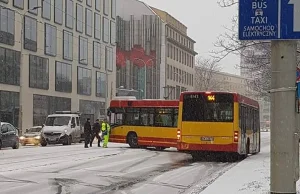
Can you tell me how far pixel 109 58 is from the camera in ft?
262

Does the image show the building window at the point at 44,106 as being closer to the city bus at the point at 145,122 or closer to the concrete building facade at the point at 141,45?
the city bus at the point at 145,122

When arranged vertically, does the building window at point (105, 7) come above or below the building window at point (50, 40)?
above

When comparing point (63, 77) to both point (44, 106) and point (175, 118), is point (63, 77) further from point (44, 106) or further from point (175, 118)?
point (175, 118)

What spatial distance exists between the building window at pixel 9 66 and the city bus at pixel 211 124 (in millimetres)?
31436

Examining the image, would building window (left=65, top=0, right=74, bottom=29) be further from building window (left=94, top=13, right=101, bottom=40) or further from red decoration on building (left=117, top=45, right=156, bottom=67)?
red decoration on building (left=117, top=45, right=156, bottom=67)

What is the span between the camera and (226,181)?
45.0 feet

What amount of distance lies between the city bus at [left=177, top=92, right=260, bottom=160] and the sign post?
16602 mm

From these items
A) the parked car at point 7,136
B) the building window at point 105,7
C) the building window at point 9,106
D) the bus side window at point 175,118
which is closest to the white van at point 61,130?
the parked car at point 7,136

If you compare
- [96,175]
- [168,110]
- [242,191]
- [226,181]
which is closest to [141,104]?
[168,110]

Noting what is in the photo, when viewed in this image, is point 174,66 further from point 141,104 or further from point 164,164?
point 164,164

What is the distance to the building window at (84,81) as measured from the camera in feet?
226

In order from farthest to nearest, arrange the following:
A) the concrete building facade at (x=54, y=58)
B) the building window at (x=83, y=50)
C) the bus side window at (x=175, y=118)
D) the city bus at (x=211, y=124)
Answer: the building window at (x=83, y=50) → the concrete building facade at (x=54, y=58) → the bus side window at (x=175, y=118) → the city bus at (x=211, y=124)

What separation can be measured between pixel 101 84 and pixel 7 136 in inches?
1786

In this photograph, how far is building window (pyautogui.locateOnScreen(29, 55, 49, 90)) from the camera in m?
56.7
